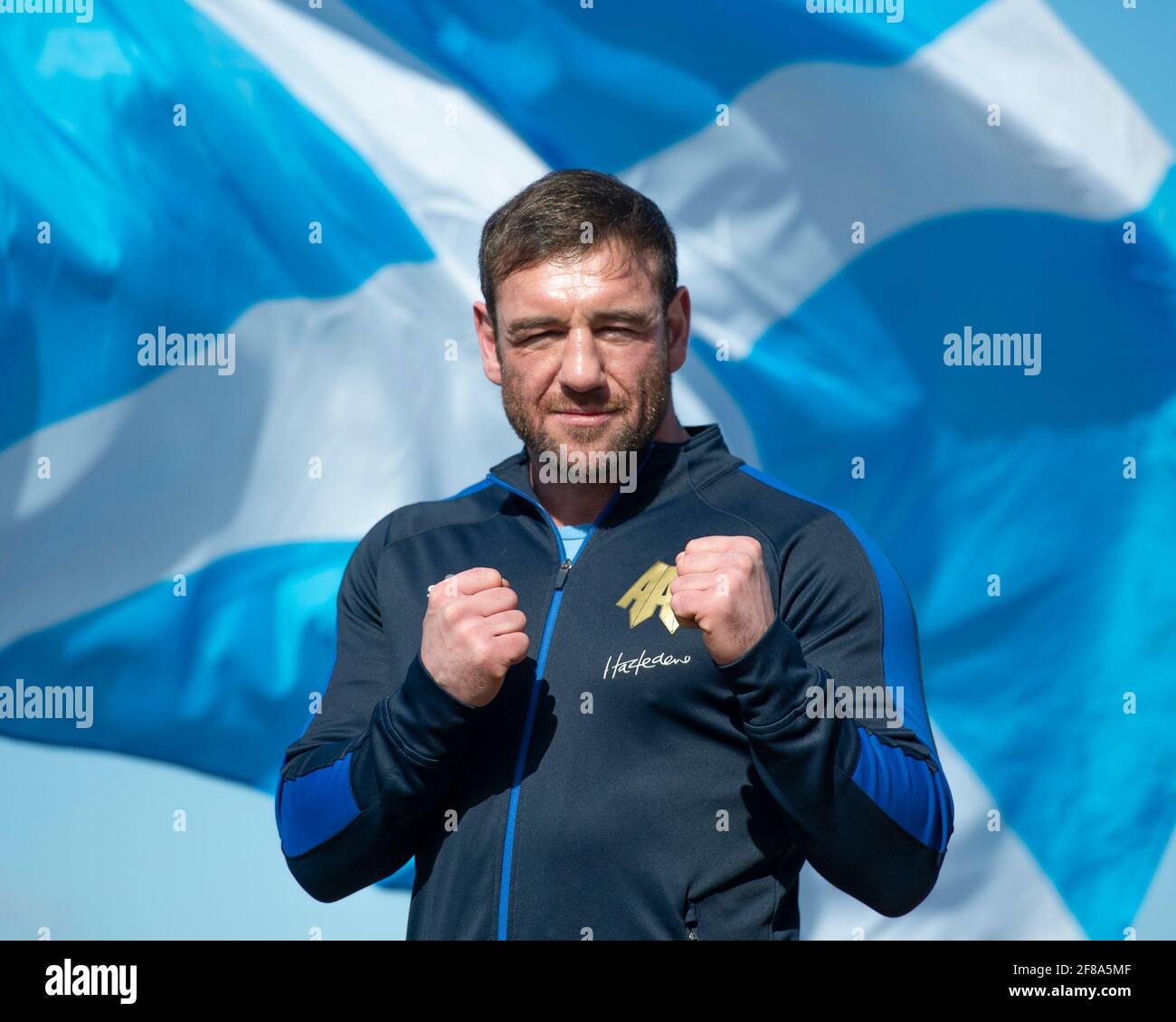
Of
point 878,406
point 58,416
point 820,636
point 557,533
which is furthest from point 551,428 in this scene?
point 58,416

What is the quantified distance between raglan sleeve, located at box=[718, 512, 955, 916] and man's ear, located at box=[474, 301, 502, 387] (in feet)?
1.47

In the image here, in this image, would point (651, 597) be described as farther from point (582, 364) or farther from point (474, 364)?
point (474, 364)

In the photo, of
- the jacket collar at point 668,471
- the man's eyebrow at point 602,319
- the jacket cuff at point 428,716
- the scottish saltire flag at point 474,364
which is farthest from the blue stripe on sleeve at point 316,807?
the scottish saltire flag at point 474,364

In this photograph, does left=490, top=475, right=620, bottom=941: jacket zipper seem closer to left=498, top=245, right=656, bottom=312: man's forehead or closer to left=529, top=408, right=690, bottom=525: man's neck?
left=529, top=408, right=690, bottom=525: man's neck

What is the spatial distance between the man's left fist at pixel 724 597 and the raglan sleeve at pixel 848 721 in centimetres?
2

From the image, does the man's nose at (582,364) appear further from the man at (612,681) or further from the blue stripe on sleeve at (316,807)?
the blue stripe on sleeve at (316,807)

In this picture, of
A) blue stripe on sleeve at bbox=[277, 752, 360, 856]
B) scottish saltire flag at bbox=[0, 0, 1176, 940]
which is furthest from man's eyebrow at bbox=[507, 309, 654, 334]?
scottish saltire flag at bbox=[0, 0, 1176, 940]

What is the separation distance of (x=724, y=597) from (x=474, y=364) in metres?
1.71

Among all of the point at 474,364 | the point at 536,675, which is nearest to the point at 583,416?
the point at 536,675

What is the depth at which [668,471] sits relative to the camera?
1.78 m

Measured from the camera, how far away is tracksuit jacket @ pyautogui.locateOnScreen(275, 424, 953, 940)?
1466 millimetres

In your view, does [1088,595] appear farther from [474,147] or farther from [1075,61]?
[474,147]

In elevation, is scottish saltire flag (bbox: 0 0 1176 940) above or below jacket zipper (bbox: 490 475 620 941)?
above

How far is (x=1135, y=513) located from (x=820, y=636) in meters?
1.65
